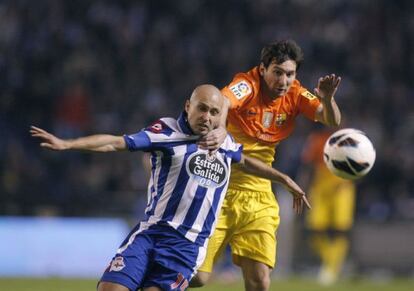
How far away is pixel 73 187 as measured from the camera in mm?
16172

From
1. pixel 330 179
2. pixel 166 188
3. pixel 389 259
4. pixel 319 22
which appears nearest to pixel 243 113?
pixel 166 188

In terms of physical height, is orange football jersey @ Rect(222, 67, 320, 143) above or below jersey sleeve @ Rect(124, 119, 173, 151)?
above

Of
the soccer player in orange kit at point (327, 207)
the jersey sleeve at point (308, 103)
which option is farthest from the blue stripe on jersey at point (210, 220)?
the soccer player in orange kit at point (327, 207)

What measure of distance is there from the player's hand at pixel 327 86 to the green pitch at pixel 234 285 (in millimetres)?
4847

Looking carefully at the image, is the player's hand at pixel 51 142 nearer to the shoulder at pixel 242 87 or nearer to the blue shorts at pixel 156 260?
the blue shorts at pixel 156 260

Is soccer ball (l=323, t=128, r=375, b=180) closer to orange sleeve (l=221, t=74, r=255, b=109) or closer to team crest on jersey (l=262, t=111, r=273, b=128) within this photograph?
team crest on jersey (l=262, t=111, r=273, b=128)

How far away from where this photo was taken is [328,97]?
302 inches

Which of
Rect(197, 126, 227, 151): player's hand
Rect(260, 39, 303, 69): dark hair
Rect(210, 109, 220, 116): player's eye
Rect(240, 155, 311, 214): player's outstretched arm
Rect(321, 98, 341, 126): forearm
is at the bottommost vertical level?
Answer: Rect(240, 155, 311, 214): player's outstretched arm

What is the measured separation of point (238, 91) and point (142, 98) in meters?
10.5

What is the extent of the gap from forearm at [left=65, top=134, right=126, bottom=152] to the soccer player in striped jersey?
0.37 ft

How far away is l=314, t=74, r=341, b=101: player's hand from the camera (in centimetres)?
A: 757

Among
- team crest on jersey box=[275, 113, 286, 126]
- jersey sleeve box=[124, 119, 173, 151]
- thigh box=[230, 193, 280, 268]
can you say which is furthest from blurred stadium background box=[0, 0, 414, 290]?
jersey sleeve box=[124, 119, 173, 151]

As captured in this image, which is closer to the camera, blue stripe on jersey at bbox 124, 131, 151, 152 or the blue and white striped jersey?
blue stripe on jersey at bbox 124, 131, 151, 152

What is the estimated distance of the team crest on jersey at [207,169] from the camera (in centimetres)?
667
